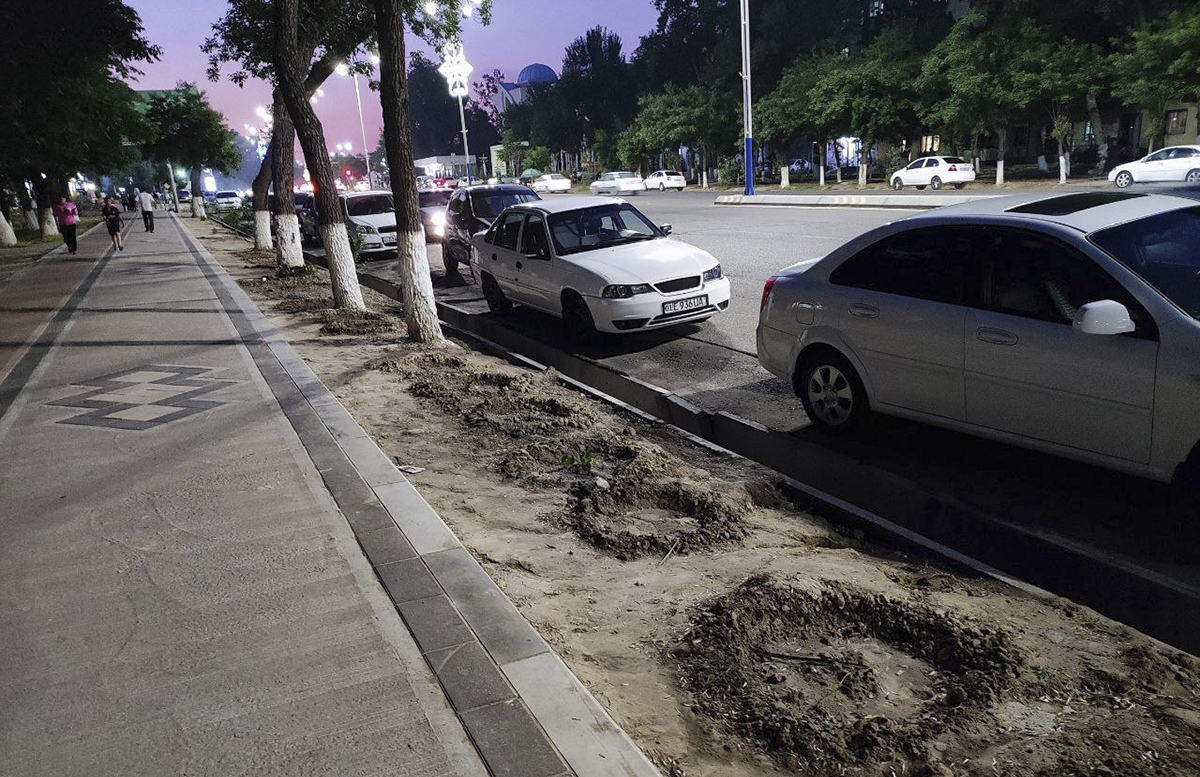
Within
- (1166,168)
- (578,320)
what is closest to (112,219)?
(578,320)

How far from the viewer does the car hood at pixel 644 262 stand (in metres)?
9.14

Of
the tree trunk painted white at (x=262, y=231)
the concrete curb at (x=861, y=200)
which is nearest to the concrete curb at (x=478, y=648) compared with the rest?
the concrete curb at (x=861, y=200)

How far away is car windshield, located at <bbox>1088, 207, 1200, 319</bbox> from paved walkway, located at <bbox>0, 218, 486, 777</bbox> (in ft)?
13.3

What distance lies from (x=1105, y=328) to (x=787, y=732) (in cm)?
267

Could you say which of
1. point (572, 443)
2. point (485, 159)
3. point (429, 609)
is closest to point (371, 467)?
point (572, 443)

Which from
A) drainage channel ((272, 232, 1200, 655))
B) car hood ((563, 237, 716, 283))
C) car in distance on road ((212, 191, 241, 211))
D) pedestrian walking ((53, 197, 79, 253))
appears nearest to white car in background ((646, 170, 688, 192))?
car in distance on road ((212, 191, 241, 211))

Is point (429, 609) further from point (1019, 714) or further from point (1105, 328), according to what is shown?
point (1105, 328)

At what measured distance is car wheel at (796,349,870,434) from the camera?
588 cm

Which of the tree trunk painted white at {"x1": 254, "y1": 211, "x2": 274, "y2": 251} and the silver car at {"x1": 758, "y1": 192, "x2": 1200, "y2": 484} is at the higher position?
the tree trunk painted white at {"x1": 254, "y1": 211, "x2": 274, "y2": 251}

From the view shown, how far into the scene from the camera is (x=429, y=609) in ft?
12.0

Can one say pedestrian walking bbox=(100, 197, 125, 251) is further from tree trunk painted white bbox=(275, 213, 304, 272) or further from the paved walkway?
the paved walkway

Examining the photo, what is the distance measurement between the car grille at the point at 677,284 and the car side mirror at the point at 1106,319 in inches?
209

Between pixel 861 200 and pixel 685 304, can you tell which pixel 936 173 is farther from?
pixel 685 304

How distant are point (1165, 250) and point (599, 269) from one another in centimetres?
566
